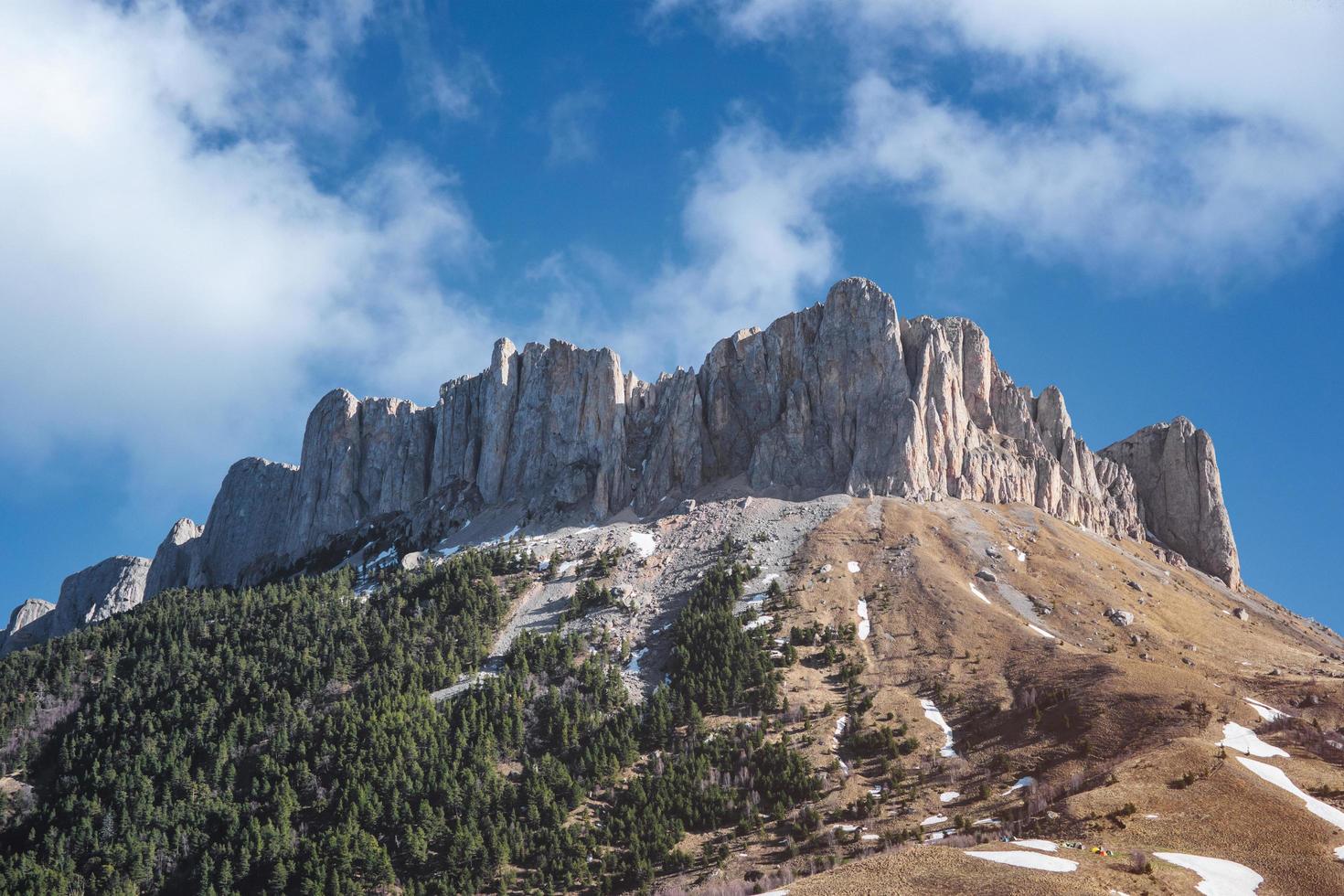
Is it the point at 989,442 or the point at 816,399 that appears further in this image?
the point at 989,442

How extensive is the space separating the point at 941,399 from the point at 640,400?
5281 centimetres

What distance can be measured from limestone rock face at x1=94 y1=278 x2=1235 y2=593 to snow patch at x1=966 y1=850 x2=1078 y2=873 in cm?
9518

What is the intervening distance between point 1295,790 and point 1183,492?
407 ft

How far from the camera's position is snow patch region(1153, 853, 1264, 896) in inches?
1766

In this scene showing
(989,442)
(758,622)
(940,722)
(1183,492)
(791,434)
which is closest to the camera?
(940,722)

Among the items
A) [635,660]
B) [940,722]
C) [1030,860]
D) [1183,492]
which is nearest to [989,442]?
[1183,492]

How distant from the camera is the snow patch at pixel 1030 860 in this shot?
45188 millimetres

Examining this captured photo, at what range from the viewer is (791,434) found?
153 meters

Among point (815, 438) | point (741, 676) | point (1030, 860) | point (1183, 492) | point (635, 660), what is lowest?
point (1030, 860)

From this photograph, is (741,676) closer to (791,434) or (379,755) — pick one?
(379,755)

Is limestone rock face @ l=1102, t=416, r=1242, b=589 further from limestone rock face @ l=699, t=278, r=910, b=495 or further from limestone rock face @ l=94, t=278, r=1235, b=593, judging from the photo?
limestone rock face @ l=699, t=278, r=910, b=495

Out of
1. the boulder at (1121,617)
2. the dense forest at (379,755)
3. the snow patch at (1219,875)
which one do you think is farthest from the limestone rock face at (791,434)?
the snow patch at (1219,875)

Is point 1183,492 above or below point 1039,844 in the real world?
above

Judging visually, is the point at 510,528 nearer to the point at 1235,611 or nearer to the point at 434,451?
the point at 434,451
